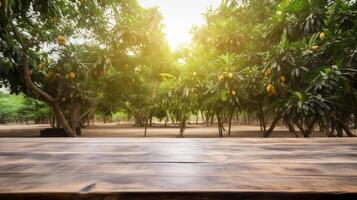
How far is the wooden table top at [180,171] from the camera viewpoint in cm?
101

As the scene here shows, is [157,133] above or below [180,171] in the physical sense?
below

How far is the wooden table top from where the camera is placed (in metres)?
1.01

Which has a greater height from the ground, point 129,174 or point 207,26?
point 207,26

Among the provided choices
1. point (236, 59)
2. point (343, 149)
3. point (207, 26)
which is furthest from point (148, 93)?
point (343, 149)

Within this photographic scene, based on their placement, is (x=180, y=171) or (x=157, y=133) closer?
(x=180, y=171)

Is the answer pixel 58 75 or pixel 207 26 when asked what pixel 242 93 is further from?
pixel 58 75

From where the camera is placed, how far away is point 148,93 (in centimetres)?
1758

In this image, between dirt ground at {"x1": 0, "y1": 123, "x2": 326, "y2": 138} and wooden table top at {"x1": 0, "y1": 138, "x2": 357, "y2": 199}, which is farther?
dirt ground at {"x1": 0, "y1": 123, "x2": 326, "y2": 138}

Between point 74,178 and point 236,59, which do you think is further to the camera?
point 236,59

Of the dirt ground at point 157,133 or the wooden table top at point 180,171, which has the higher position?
the wooden table top at point 180,171

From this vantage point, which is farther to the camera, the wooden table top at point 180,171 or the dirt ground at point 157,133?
the dirt ground at point 157,133

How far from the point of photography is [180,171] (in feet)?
4.17

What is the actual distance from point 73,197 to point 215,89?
925cm

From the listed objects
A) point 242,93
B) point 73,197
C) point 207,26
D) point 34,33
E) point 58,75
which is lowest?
point 73,197
